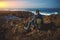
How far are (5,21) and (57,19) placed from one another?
2.59 feet

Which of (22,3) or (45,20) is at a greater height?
(22,3)

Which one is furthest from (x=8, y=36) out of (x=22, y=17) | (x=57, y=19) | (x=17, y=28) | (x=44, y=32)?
(x=57, y=19)

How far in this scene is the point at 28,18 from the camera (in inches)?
58.7

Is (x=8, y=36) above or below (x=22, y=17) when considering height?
below

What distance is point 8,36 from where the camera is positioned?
4.84ft

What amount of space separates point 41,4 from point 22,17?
35 cm

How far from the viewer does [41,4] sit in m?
1.49

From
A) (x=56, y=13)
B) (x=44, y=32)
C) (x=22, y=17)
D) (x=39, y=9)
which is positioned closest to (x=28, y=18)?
(x=22, y=17)

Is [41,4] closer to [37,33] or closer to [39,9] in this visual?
[39,9]

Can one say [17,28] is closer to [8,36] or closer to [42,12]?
[8,36]

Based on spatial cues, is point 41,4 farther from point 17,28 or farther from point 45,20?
point 17,28

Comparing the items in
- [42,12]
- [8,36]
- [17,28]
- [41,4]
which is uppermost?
[41,4]

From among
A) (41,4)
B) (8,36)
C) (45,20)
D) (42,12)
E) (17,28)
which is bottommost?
(8,36)

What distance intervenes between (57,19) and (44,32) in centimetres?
28
